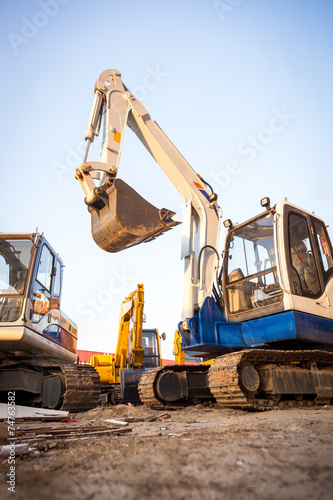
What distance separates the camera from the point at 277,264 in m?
5.68

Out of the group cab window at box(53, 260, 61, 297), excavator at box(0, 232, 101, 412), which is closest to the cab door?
excavator at box(0, 232, 101, 412)

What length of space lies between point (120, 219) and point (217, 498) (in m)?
4.64

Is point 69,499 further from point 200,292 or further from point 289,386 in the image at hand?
point 200,292

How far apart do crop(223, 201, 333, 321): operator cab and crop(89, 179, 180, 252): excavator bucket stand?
5.00ft

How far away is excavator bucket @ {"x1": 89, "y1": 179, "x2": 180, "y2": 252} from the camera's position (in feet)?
18.8

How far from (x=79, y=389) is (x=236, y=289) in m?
3.47

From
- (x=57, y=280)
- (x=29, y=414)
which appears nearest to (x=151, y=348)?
(x=57, y=280)

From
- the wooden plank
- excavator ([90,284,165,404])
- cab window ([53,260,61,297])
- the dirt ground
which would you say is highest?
cab window ([53,260,61,297])

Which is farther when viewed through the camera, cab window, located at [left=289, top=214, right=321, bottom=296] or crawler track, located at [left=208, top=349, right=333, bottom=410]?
cab window, located at [left=289, top=214, right=321, bottom=296]

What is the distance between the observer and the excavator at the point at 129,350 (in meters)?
9.46

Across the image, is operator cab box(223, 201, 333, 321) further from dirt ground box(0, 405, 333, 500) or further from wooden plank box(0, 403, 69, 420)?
wooden plank box(0, 403, 69, 420)

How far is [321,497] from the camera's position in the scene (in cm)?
136

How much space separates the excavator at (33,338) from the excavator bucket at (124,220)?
185 cm

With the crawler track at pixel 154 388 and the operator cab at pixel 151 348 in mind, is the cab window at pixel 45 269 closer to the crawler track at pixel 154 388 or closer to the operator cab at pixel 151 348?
the crawler track at pixel 154 388
